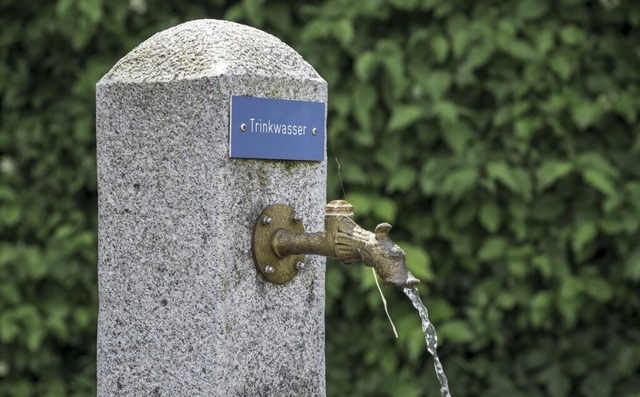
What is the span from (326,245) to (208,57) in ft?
1.31

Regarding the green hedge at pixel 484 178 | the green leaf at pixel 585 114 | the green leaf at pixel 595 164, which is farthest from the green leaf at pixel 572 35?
the green leaf at pixel 595 164

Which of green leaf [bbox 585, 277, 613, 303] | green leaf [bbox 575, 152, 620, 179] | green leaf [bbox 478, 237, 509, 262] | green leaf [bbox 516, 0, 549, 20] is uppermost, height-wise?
green leaf [bbox 516, 0, 549, 20]

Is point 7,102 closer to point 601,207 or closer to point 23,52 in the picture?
point 23,52

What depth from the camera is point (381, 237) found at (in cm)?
177

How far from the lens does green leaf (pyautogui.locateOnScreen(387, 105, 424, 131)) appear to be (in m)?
3.32

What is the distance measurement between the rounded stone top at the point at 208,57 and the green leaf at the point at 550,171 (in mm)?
1417

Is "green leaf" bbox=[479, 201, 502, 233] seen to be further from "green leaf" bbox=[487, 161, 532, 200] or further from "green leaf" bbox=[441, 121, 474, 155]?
"green leaf" bbox=[441, 121, 474, 155]

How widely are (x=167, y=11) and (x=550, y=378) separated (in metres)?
1.86

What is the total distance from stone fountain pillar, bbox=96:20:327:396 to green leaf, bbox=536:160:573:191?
4.47 ft

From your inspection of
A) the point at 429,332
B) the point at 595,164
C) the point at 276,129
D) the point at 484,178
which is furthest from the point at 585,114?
the point at 276,129

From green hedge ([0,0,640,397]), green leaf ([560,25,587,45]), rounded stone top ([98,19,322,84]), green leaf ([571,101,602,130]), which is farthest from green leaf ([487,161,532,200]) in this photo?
rounded stone top ([98,19,322,84])

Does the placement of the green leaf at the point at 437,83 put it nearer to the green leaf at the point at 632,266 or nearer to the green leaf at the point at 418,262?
the green leaf at the point at 418,262

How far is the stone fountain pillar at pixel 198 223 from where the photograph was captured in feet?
6.00

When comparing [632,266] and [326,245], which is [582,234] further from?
[326,245]
